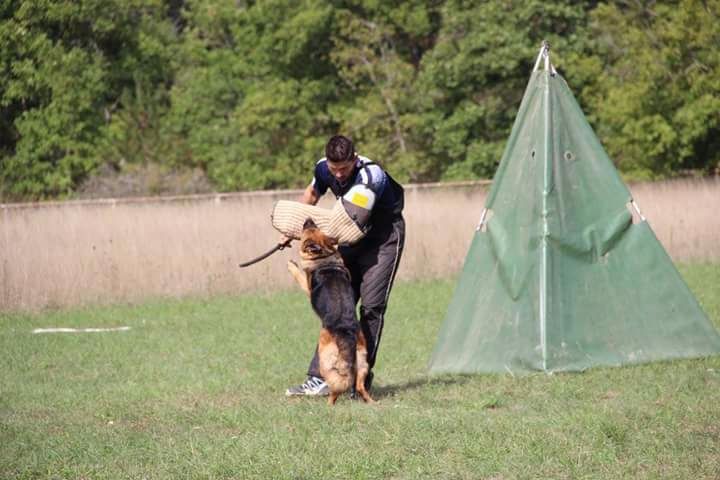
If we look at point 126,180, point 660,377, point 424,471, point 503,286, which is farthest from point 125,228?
point 126,180

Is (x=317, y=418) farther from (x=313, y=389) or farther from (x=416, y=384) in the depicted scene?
(x=416, y=384)

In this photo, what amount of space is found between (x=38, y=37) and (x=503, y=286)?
22.4m

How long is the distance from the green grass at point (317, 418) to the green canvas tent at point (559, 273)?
271 mm

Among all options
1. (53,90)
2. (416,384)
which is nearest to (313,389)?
(416,384)

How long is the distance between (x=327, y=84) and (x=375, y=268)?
25.2m

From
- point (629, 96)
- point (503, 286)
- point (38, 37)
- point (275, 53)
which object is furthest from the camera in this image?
point (275, 53)

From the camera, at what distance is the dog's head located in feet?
25.6

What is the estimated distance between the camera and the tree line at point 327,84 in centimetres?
2695

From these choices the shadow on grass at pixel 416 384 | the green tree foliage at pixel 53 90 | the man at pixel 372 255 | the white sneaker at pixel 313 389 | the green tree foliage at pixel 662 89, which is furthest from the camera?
the green tree foliage at pixel 53 90

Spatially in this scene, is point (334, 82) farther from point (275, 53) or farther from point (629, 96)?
point (629, 96)

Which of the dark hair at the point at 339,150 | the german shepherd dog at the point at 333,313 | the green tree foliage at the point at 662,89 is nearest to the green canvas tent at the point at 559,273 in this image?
the german shepherd dog at the point at 333,313

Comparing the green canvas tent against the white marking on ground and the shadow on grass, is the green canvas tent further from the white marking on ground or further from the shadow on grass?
the white marking on ground

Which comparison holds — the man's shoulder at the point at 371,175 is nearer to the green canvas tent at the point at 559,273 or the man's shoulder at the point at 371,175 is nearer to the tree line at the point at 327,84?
the green canvas tent at the point at 559,273

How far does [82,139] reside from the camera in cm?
3086
